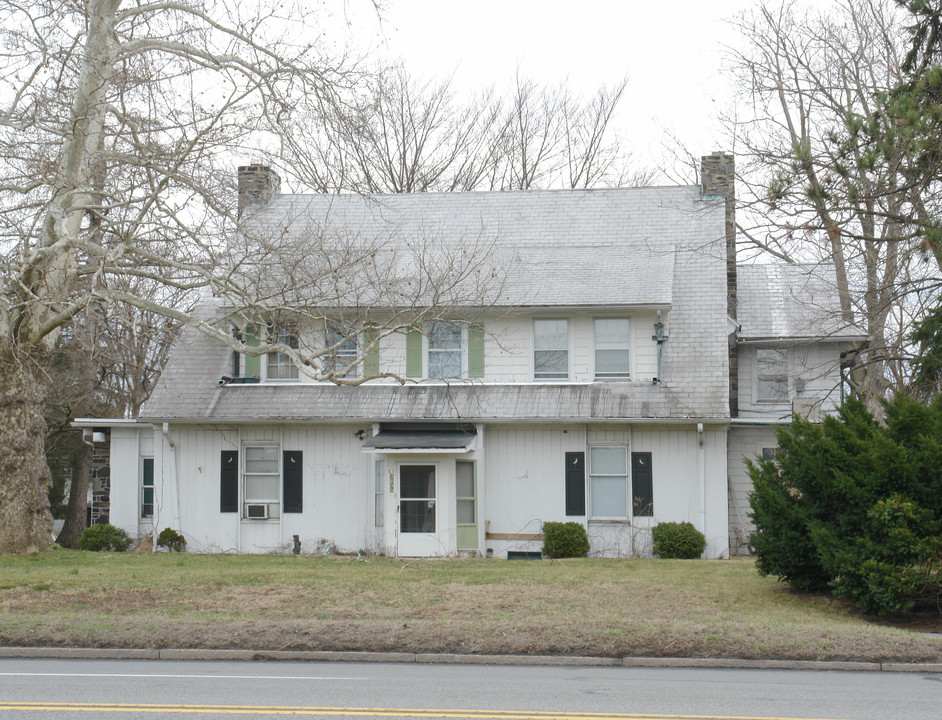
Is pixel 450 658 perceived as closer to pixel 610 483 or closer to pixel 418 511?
pixel 418 511

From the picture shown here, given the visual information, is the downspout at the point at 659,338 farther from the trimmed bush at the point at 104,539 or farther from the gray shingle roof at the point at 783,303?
the trimmed bush at the point at 104,539

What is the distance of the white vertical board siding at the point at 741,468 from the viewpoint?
918 inches

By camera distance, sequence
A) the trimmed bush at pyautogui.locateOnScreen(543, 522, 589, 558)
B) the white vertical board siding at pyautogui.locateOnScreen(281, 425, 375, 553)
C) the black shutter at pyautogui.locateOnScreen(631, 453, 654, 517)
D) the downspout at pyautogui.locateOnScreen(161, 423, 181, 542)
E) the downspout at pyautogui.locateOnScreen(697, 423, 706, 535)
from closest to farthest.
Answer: the trimmed bush at pyautogui.locateOnScreen(543, 522, 589, 558)
the downspout at pyautogui.locateOnScreen(697, 423, 706, 535)
the black shutter at pyautogui.locateOnScreen(631, 453, 654, 517)
the white vertical board siding at pyautogui.locateOnScreen(281, 425, 375, 553)
the downspout at pyautogui.locateOnScreen(161, 423, 181, 542)

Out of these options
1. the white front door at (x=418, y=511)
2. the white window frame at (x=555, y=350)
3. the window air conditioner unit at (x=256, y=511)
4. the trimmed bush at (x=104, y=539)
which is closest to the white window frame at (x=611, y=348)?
the white window frame at (x=555, y=350)

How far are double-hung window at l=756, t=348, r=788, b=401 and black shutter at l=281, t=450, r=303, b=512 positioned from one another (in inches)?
442

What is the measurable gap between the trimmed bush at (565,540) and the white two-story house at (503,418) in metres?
0.65

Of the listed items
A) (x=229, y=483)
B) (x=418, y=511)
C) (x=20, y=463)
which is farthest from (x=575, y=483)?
(x=20, y=463)

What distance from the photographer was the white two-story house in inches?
893

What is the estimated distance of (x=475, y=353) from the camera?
2403 cm

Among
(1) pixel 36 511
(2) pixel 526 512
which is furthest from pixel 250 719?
(2) pixel 526 512

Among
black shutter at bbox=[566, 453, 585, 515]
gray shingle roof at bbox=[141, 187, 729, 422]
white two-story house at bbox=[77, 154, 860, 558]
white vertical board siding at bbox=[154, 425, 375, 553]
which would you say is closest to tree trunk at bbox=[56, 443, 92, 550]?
white two-story house at bbox=[77, 154, 860, 558]

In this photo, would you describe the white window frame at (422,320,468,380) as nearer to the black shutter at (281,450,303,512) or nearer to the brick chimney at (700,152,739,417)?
the black shutter at (281,450,303,512)

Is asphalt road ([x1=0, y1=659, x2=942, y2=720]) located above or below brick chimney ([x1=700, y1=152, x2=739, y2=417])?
below

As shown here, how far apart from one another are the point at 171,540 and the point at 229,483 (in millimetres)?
1795
